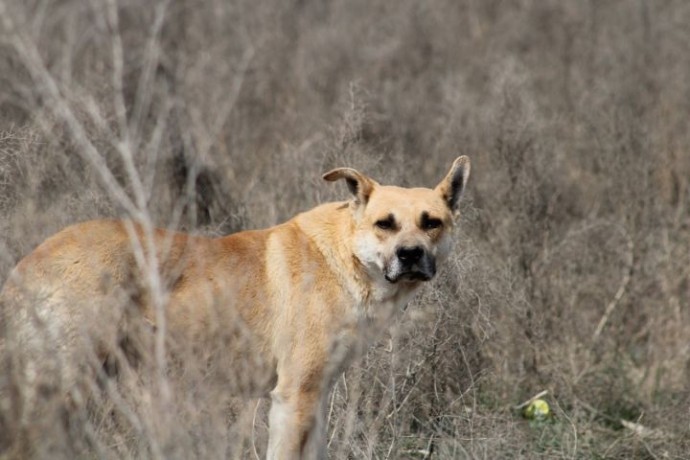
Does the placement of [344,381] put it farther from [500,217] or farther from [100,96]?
[100,96]

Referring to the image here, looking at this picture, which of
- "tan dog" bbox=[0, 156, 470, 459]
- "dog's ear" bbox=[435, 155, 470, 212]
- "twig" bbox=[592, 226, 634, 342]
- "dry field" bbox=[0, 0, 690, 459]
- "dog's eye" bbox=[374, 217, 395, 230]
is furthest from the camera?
"twig" bbox=[592, 226, 634, 342]

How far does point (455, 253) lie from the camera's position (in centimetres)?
682

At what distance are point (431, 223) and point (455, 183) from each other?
0.41m

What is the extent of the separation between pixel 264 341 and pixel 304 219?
795 millimetres

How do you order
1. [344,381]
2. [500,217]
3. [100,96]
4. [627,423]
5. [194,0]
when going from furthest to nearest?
[194,0], [100,96], [500,217], [627,423], [344,381]

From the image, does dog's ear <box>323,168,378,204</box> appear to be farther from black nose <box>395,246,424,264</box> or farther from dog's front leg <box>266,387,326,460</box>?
dog's front leg <box>266,387,326,460</box>

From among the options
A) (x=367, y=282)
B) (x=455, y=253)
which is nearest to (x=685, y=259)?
(x=455, y=253)

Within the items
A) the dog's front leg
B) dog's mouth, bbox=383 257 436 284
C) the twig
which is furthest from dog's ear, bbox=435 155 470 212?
the twig

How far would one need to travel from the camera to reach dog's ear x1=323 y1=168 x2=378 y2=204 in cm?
620

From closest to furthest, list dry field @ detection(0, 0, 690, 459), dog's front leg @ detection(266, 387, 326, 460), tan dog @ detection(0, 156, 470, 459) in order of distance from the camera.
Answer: dry field @ detection(0, 0, 690, 459) < tan dog @ detection(0, 156, 470, 459) < dog's front leg @ detection(266, 387, 326, 460)

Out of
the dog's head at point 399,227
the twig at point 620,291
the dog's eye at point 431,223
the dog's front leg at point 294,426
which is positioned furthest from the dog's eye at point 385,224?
the twig at point 620,291

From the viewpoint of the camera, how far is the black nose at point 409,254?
5934mm

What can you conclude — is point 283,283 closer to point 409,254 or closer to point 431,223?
point 409,254

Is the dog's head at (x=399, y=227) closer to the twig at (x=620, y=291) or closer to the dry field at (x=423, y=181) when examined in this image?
the dry field at (x=423, y=181)
